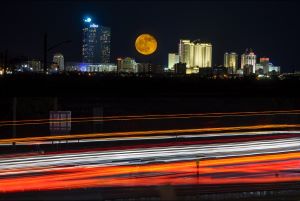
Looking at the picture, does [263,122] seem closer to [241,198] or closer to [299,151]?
[299,151]

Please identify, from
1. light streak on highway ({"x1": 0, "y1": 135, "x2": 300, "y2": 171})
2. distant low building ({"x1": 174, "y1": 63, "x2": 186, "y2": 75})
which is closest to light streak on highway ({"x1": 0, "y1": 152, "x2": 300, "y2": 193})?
light streak on highway ({"x1": 0, "y1": 135, "x2": 300, "y2": 171})

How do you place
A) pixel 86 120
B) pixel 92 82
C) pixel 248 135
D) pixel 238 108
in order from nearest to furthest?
1. pixel 248 135
2. pixel 86 120
3. pixel 238 108
4. pixel 92 82

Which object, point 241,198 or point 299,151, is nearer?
point 241,198

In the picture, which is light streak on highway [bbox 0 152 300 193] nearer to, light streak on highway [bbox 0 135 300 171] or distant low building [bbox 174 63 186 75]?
light streak on highway [bbox 0 135 300 171]

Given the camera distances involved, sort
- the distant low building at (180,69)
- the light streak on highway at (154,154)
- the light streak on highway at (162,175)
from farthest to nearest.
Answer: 1. the distant low building at (180,69)
2. the light streak on highway at (154,154)
3. the light streak on highway at (162,175)

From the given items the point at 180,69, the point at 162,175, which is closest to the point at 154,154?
the point at 162,175

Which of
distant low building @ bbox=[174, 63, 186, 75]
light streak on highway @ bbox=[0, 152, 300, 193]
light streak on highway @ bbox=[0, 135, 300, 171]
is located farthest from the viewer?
distant low building @ bbox=[174, 63, 186, 75]

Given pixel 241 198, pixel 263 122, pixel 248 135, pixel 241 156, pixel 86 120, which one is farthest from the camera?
pixel 263 122

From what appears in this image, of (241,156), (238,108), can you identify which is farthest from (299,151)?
(238,108)

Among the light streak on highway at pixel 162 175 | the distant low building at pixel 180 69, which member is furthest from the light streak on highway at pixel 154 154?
the distant low building at pixel 180 69

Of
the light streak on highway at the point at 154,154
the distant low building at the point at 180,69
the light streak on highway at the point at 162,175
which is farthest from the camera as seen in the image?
the distant low building at the point at 180,69

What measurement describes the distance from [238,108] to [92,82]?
85.6 ft

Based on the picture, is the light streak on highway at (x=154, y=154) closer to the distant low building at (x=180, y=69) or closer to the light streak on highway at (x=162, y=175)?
the light streak on highway at (x=162, y=175)

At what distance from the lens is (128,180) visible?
12250 mm
